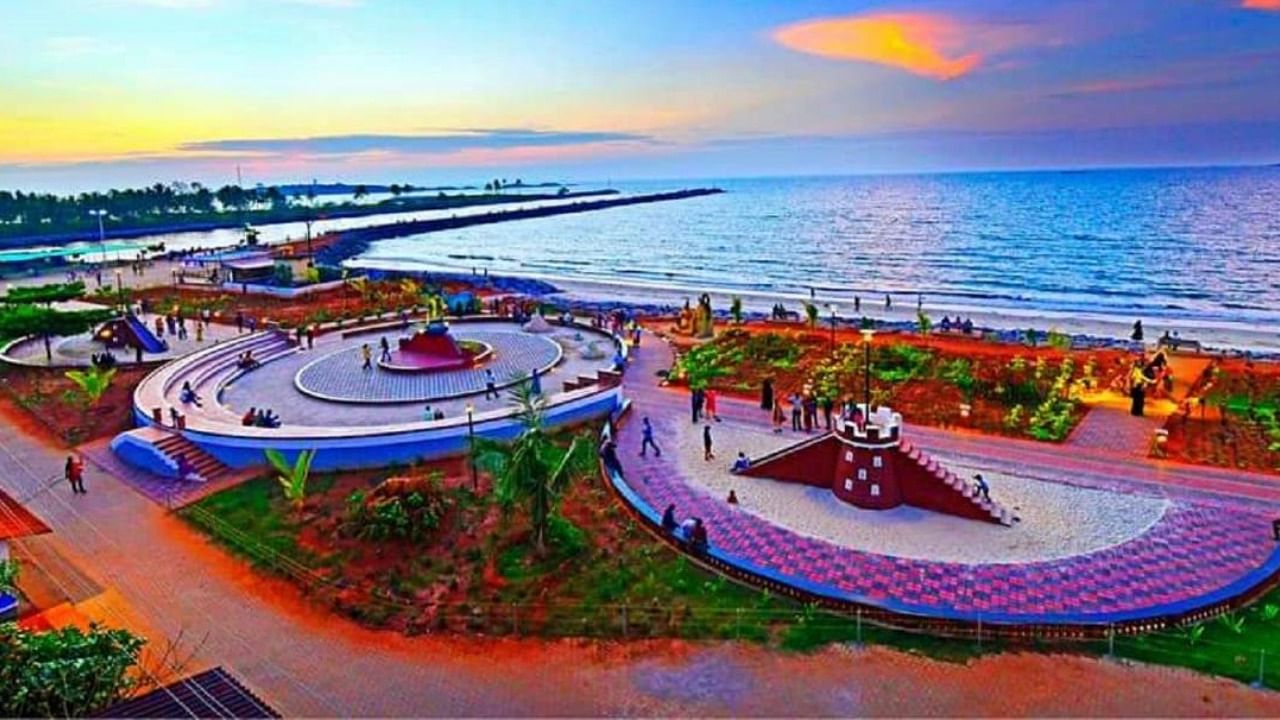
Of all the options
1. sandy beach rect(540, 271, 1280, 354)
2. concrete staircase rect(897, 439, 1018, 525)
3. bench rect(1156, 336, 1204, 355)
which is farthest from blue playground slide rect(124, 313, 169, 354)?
bench rect(1156, 336, 1204, 355)

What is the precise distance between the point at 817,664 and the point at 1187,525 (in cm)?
908

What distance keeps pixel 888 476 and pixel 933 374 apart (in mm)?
13009

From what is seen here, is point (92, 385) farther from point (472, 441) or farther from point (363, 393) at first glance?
point (472, 441)

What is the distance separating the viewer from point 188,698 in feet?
29.8

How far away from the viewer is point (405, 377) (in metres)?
27.6

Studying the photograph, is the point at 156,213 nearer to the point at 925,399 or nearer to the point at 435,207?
the point at 435,207

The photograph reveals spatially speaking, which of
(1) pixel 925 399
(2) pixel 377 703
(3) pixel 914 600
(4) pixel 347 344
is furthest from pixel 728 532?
(4) pixel 347 344

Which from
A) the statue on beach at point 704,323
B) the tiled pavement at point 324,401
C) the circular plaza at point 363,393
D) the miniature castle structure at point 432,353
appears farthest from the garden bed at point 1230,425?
the miniature castle structure at point 432,353

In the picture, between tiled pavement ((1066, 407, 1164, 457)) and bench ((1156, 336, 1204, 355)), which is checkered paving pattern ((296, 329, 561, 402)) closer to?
tiled pavement ((1066, 407, 1164, 457))

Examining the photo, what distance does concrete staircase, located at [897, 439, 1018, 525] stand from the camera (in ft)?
56.2

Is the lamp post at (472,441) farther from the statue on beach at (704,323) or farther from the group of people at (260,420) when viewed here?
the statue on beach at (704,323)

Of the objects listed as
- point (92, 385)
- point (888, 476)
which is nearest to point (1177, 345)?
point (888, 476)

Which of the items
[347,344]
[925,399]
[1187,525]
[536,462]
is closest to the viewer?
[536,462]

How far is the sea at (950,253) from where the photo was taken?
58.2 metres
